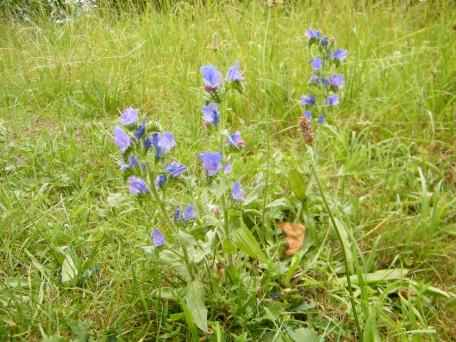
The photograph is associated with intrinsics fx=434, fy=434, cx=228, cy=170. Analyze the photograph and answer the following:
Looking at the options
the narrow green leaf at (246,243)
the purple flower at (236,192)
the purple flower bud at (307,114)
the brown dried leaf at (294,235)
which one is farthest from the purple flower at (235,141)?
the purple flower bud at (307,114)

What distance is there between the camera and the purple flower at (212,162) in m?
1.12

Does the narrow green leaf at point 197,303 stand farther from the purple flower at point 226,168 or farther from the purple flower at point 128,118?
the purple flower at point 128,118

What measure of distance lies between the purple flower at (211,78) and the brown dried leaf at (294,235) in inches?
20.3

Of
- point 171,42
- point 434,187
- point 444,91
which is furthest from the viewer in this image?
point 171,42

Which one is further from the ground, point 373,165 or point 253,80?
point 253,80

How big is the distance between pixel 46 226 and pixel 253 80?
4.65 ft

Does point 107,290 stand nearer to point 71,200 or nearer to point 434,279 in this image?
point 71,200

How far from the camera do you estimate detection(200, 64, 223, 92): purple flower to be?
3.65 ft

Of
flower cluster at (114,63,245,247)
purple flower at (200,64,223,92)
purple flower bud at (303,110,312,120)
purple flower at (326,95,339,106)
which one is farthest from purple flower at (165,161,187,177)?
purple flower at (326,95,339,106)

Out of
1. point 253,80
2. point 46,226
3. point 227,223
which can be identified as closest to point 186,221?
point 227,223

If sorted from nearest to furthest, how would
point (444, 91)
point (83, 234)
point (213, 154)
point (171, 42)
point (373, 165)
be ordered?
point (213, 154) < point (83, 234) < point (373, 165) < point (444, 91) < point (171, 42)

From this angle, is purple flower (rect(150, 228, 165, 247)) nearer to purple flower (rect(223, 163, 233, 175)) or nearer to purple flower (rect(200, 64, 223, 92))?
purple flower (rect(223, 163, 233, 175))

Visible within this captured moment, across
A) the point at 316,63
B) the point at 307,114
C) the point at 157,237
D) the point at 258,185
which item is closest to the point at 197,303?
the point at 157,237

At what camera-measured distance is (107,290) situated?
49.0 inches
